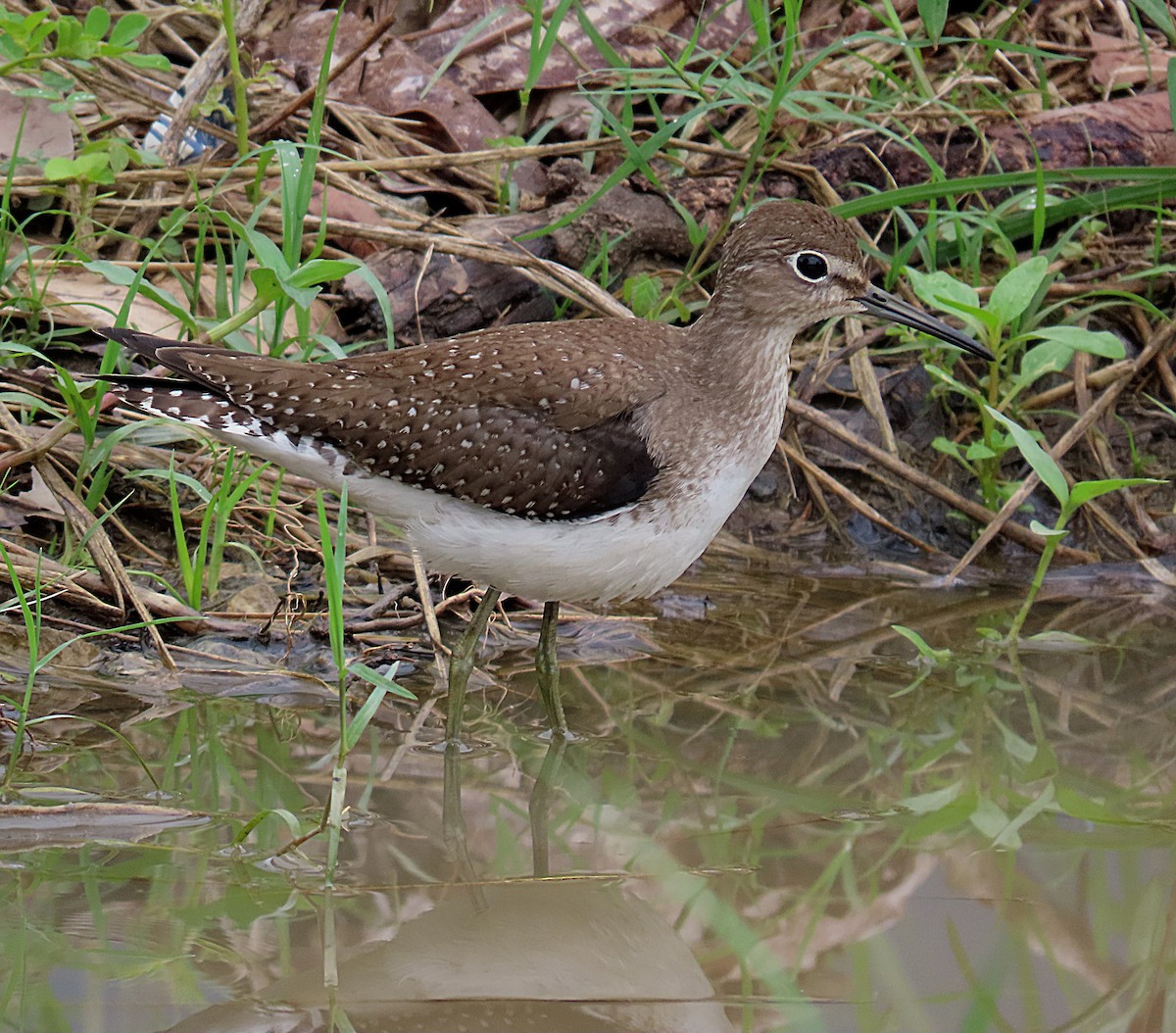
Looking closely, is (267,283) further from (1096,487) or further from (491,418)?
(1096,487)

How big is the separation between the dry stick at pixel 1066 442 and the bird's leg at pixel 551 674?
1934mm

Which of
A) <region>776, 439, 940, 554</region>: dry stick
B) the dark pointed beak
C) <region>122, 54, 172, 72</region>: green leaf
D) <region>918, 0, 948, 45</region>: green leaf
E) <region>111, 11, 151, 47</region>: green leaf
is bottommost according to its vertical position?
<region>776, 439, 940, 554</region>: dry stick

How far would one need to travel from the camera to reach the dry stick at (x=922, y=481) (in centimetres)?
623

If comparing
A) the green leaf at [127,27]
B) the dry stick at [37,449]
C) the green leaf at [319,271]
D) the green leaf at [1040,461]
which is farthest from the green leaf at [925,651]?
the green leaf at [127,27]

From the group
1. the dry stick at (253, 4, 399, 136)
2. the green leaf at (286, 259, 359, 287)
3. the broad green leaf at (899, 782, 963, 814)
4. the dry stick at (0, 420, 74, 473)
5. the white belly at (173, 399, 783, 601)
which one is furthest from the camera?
the dry stick at (253, 4, 399, 136)

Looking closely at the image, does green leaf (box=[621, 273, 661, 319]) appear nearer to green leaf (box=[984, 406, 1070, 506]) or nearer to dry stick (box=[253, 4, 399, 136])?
dry stick (box=[253, 4, 399, 136])

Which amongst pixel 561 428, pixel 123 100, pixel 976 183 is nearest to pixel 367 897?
pixel 561 428

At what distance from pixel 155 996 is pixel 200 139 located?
507 centimetres

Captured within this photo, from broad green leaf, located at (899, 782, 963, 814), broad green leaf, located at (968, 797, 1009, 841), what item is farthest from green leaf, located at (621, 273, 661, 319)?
broad green leaf, located at (968, 797, 1009, 841)

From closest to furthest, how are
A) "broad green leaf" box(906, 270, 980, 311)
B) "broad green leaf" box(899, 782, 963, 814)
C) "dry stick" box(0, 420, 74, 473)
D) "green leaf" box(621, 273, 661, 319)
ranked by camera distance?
"broad green leaf" box(899, 782, 963, 814)
"dry stick" box(0, 420, 74, 473)
"broad green leaf" box(906, 270, 980, 311)
"green leaf" box(621, 273, 661, 319)

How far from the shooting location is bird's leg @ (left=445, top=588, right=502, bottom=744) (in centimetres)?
462

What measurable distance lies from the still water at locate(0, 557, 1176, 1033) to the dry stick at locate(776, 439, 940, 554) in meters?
0.80

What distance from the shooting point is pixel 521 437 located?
460 cm

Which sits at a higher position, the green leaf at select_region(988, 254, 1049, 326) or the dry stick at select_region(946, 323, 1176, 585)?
the green leaf at select_region(988, 254, 1049, 326)
